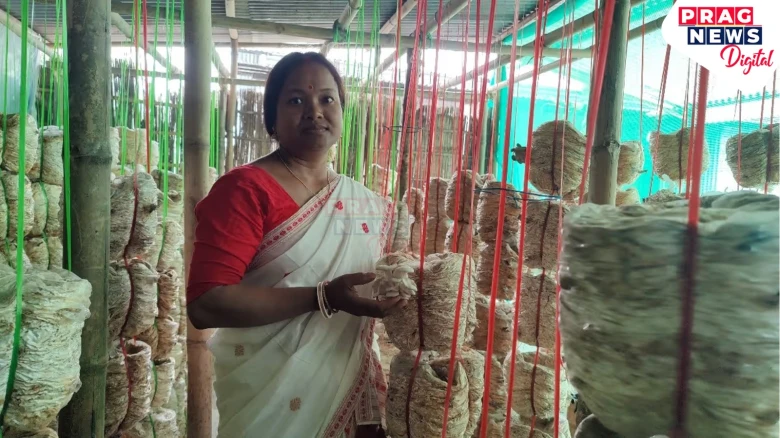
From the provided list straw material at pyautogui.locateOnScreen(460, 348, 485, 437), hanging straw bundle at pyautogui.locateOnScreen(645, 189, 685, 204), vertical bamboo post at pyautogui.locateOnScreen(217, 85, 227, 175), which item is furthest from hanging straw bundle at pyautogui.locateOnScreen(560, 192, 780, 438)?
→ vertical bamboo post at pyautogui.locateOnScreen(217, 85, 227, 175)

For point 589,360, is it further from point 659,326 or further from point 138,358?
point 138,358

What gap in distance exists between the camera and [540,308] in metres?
1.51

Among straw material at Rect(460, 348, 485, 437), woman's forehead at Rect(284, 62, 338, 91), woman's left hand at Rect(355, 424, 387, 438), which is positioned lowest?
woman's left hand at Rect(355, 424, 387, 438)

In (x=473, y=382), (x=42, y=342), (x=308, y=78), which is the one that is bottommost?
(x=473, y=382)

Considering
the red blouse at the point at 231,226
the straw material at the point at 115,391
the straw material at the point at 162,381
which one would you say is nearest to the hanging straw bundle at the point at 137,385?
the straw material at the point at 115,391

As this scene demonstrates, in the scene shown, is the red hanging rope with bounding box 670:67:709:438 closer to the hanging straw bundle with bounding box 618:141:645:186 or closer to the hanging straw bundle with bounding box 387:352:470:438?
the hanging straw bundle with bounding box 387:352:470:438

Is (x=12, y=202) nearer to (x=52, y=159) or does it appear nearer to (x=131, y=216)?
(x=52, y=159)

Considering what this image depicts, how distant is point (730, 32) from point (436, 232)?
6.56ft

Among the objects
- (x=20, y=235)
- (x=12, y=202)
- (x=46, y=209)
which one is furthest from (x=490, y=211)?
(x=46, y=209)

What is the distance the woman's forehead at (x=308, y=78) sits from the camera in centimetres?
106

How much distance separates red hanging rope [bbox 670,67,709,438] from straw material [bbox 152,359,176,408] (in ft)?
6.03

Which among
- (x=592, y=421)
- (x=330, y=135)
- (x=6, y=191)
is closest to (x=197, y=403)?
(x=330, y=135)

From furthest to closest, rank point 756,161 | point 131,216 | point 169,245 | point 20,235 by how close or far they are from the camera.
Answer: point 169,245 < point 756,161 < point 131,216 < point 20,235

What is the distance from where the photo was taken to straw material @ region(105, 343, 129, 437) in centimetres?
129
